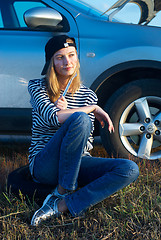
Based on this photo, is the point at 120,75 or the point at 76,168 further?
the point at 120,75

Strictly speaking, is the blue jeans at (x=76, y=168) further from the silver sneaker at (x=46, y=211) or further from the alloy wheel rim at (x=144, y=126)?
the alloy wheel rim at (x=144, y=126)

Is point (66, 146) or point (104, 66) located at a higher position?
point (104, 66)

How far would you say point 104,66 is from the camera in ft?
9.34

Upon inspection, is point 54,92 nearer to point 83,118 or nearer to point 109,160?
point 83,118

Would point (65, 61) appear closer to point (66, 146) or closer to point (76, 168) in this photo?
point (66, 146)

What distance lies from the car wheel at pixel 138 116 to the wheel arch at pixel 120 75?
126mm

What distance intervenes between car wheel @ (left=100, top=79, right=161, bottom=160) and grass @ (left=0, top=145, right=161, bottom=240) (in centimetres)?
53

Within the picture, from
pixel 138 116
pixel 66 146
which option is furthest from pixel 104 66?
pixel 66 146

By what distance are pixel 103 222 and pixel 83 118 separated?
0.60m

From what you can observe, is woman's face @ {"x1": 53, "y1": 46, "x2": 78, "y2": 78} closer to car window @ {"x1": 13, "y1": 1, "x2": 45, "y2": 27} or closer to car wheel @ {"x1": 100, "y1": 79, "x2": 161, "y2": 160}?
car wheel @ {"x1": 100, "y1": 79, "x2": 161, "y2": 160}

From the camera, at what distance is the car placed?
2814 millimetres

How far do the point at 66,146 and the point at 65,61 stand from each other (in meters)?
0.59

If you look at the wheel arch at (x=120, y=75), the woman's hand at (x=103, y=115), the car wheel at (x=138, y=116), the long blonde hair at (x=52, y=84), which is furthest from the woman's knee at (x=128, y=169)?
the wheel arch at (x=120, y=75)

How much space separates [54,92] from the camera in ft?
7.26
